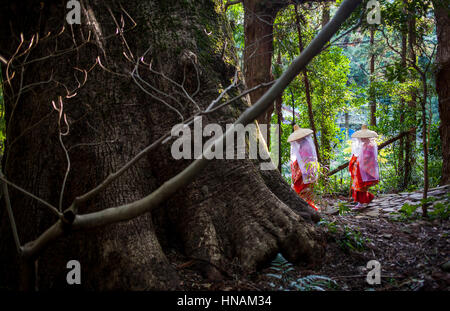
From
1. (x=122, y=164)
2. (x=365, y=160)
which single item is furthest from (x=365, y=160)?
(x=122, y=164)

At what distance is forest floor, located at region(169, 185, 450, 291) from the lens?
7.32 feet

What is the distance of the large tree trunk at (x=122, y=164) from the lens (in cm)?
237

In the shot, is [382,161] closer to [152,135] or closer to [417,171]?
[417,171]

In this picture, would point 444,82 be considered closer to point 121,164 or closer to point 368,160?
point 368,160

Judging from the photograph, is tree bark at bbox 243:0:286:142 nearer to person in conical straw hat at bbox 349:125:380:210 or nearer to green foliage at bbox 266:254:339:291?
person in conical straw hat at bbox 349:125:380:210

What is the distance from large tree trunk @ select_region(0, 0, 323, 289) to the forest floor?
11cm

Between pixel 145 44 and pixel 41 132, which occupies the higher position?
pixel 145 44

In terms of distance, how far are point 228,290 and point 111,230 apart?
91cm

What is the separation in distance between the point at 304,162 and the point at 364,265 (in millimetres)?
2278

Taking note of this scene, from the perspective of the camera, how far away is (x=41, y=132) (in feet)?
8.41

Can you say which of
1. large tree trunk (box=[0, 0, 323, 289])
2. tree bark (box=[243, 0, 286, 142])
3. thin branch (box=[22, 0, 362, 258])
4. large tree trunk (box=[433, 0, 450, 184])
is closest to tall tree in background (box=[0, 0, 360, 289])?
large tree trunk (box=[0, 0, 323, 289])

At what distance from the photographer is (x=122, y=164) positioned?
250 cm

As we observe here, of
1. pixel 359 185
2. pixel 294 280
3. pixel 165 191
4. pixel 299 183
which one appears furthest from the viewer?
pixel 359 185
